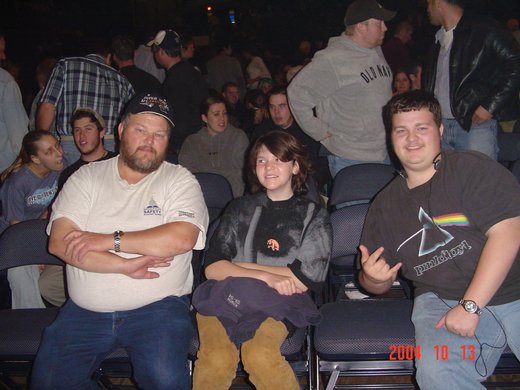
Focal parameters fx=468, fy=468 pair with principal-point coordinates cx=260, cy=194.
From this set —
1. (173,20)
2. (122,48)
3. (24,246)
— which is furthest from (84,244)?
(173,20)

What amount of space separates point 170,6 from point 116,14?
16.8 feet

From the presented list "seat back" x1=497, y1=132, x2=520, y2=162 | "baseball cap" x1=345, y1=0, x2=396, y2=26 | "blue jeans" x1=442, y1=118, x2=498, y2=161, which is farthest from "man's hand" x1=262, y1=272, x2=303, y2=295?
"seat back" x1=497, y1=132, x2=520, y2=162

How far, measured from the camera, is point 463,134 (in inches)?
131

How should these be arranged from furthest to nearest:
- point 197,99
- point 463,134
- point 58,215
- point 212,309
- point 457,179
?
1. point 197,99
2. point 463,134
3. point 58,215
4. point 212,309
5. point 457,179

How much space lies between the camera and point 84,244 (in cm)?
231

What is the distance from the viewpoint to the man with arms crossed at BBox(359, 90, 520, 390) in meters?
1.97

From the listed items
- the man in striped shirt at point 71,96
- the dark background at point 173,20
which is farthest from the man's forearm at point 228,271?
the dark background at point 173,20

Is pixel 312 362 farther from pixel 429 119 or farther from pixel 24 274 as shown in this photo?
pixel 24 274

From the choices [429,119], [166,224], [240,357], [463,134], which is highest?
[429,119]

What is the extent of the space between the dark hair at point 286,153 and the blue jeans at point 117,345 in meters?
0.92

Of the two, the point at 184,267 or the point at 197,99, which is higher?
the point at 197,99

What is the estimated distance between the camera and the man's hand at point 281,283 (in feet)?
7.54

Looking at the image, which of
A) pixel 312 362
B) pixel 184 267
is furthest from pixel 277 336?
pixel 184 267

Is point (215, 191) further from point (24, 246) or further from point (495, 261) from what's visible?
point (495, 261)
